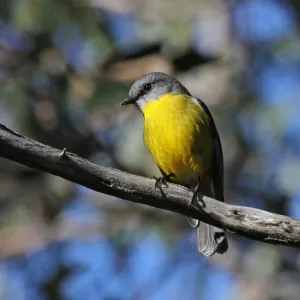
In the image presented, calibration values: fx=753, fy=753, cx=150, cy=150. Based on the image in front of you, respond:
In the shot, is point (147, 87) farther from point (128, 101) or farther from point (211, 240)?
point (211, 240)

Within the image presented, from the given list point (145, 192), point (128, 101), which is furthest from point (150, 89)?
point (145, 192)

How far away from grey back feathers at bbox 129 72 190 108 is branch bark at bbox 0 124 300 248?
186 centimetres

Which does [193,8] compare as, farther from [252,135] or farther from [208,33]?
[252,135]

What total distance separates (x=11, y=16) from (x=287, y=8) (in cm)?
346

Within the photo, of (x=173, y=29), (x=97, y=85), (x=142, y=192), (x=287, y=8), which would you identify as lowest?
(x=142, y=192)

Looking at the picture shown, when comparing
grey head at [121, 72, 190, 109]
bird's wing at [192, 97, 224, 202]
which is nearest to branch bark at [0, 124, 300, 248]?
bird's wing at [192, 97, 224, 202]

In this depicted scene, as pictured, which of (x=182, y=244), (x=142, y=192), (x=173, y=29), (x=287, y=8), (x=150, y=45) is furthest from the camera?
(x=182, y=244)

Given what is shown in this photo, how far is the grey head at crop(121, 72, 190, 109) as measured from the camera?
5.95 meters

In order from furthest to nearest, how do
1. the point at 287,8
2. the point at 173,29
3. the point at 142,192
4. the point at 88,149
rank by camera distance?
the point at 287,8 < the point at 173,29 < the point at 88,149 < the point at 142,192

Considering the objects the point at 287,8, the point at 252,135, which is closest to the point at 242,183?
the point at 252,135

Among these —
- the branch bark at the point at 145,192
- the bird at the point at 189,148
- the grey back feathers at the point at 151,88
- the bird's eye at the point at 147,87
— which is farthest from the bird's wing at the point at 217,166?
the branch bark at the point at 145,192

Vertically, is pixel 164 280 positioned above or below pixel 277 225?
above

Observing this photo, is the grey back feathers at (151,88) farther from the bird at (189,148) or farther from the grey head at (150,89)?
the bird at (189,148)

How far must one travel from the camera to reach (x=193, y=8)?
9523 millimetres
